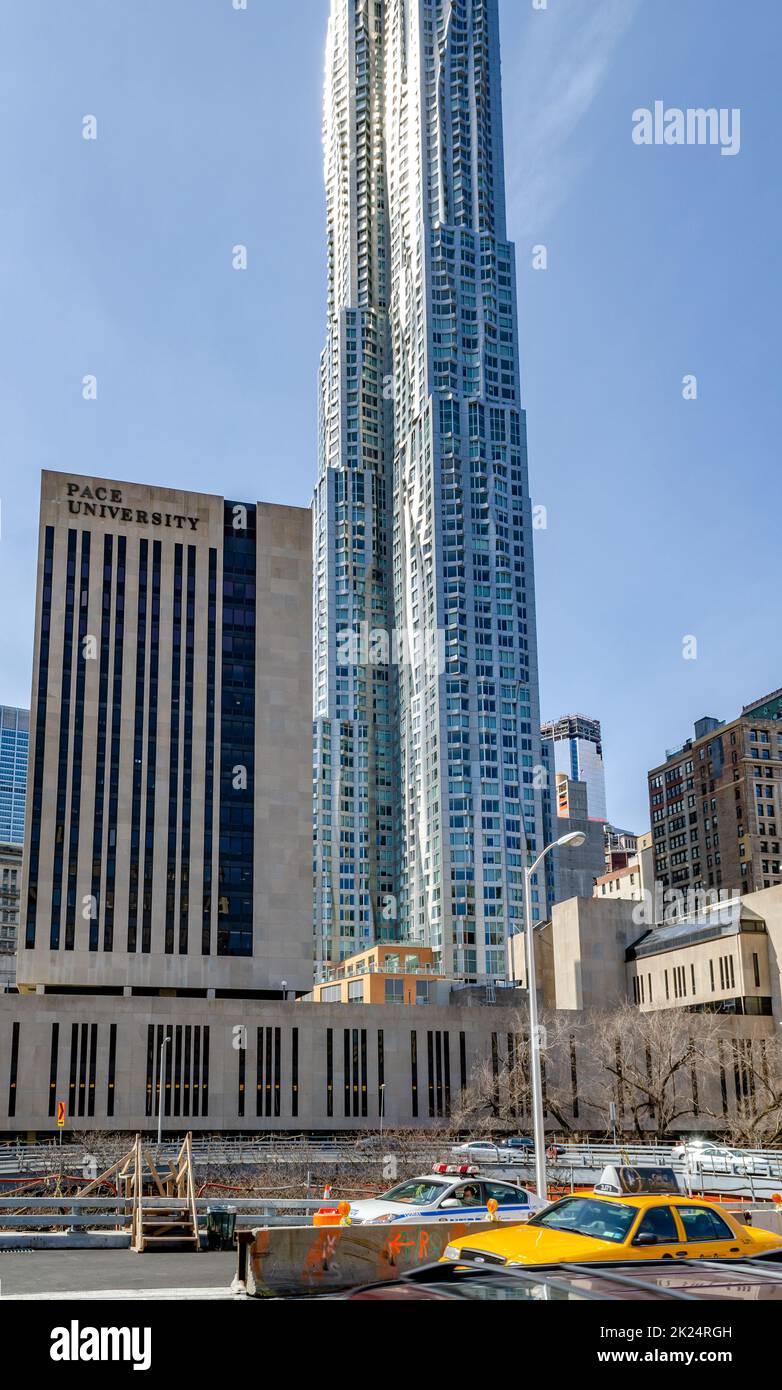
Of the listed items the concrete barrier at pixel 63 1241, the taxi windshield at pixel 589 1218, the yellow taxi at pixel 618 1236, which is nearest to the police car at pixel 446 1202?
the concrete barrier at pixel 63 1241

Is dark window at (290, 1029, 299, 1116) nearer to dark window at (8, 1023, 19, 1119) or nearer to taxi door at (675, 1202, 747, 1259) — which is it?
dark window at (8, 1023, 19, 1119)

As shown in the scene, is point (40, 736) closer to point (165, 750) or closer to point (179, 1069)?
point (165, 750)

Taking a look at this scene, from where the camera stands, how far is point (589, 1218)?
16.6 meters

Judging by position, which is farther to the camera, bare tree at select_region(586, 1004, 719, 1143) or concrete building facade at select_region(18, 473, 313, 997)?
concrete building facade at select_region(18, 473, 313, 997)

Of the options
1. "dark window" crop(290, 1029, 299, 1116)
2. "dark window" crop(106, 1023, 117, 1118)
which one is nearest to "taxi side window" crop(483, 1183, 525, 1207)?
"dark window" crop(106, 1023, 117, 1118)

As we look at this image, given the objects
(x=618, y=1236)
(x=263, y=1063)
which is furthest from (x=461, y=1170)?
(x=263, y=1063)

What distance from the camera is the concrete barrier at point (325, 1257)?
17641 millimetres

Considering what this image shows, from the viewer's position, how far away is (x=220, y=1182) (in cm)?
4909

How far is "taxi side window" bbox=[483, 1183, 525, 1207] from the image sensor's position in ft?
83.5

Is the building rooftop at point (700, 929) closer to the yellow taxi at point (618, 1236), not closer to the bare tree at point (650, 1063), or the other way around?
the bare tree at point (650, 1063)

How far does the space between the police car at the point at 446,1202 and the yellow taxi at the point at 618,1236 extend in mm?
7426

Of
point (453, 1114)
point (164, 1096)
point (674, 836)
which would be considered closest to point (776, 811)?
point (674, 836)

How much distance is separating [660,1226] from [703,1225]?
0.90 m
